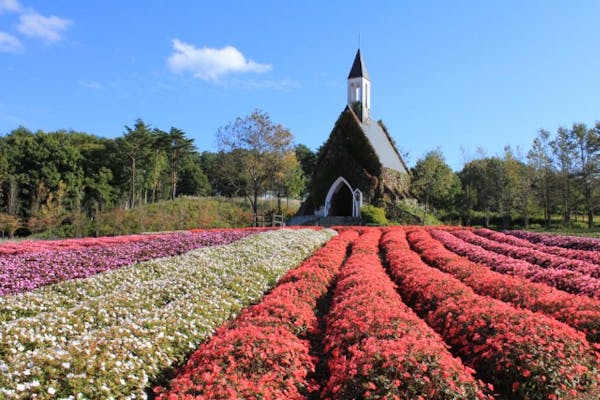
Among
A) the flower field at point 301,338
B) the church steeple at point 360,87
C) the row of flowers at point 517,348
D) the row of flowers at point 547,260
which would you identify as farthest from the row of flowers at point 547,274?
the church steeple at point 360,87

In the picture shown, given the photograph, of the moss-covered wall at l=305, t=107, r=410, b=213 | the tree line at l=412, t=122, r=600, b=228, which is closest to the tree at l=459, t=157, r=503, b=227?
the tree line at l=412, t=122, r=600, b=228

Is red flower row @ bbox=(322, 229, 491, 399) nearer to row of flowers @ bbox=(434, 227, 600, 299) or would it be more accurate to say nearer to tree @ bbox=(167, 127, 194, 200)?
row of flowers @ bbox=(434, 227, 600, 299)

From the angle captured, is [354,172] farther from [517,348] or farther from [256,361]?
[256,361]

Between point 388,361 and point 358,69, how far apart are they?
144ft

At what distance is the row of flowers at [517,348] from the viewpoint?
464 centimetres

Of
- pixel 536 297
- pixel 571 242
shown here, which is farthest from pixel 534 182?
pixel 536 297

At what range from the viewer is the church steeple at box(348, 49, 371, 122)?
148 feet

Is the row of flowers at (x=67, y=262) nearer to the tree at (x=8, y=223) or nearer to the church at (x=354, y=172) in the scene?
the church at (x=354, y=172)

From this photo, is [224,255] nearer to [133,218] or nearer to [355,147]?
[133,218]

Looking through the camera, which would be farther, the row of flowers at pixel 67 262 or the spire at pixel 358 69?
the spire at pixel 358 69

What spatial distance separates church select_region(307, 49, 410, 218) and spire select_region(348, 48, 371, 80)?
132 inches

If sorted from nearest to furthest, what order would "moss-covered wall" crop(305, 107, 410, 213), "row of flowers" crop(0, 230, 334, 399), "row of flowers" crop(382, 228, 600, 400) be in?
"row of flowers" crop(0, 230, 334, 399) → "row of flowers" crop(382, 228, 600, 400) → "moss-covered wall" crop(305, 107, 410, 213)

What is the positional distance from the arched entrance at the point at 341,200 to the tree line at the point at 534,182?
660cm

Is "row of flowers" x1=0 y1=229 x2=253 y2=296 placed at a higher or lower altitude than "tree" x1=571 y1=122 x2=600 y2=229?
lower
